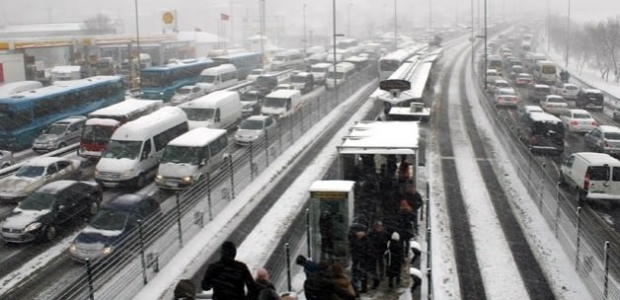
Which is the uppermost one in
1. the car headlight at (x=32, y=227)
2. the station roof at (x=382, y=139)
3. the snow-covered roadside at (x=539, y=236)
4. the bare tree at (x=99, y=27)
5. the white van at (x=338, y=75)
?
the bare tree at (x=99, y=27)

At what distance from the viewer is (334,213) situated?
15.3m

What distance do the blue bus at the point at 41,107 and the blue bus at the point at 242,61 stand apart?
69.5ft

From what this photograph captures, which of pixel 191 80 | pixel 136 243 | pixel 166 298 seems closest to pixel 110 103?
pixel 191 80

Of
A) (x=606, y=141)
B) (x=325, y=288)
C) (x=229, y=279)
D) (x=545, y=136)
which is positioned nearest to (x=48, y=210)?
(x=229, y=279)

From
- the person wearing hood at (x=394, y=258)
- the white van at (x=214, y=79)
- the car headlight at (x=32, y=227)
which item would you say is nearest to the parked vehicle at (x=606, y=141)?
the person wearing hood at (x=394, y=258)

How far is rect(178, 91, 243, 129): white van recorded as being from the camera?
3241cm

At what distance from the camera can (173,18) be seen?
95.9 metres

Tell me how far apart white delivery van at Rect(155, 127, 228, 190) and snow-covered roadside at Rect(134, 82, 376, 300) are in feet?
6.58

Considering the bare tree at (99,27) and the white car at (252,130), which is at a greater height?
the bare tree at (99,27)

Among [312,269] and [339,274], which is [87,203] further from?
[339,274]


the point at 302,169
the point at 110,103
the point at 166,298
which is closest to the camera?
the point at 166,298

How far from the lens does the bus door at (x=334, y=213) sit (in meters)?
15.1

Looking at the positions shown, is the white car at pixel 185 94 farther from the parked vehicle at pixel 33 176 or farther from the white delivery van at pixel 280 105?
the parked vehicle at pixel 33 176

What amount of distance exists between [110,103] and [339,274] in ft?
110
